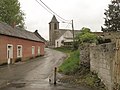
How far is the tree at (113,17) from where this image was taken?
58.9m

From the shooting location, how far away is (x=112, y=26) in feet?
195

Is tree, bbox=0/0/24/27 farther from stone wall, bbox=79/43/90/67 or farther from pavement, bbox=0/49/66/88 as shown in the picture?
stone wall, bbox=79/43/90/67

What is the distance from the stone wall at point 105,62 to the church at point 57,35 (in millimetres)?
68814

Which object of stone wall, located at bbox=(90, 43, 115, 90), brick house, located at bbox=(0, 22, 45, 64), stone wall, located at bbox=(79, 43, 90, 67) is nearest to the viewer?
stone wall, located at bbox=(90, 43, 115, 90)

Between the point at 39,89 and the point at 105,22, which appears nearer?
the point at 39,89

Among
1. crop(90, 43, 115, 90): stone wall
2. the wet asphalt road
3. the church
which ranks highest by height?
the church

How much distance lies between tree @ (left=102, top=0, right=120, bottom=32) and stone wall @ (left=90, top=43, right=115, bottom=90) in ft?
145

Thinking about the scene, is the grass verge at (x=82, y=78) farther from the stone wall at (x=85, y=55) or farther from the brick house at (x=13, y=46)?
the brick house at (x=13, y=46)

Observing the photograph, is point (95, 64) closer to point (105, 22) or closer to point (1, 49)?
point (1, 49)

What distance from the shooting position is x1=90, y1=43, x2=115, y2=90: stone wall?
11414 millimetres

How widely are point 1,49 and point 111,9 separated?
3795cm

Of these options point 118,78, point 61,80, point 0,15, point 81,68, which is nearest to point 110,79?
point 118,78

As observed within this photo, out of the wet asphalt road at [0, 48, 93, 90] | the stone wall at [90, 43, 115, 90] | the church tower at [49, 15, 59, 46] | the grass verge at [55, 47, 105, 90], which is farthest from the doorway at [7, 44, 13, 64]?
the church tower at [49, 15, 59, 46]

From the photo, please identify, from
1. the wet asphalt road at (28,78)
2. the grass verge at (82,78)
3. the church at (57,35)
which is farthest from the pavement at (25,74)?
the church at (57,35)
